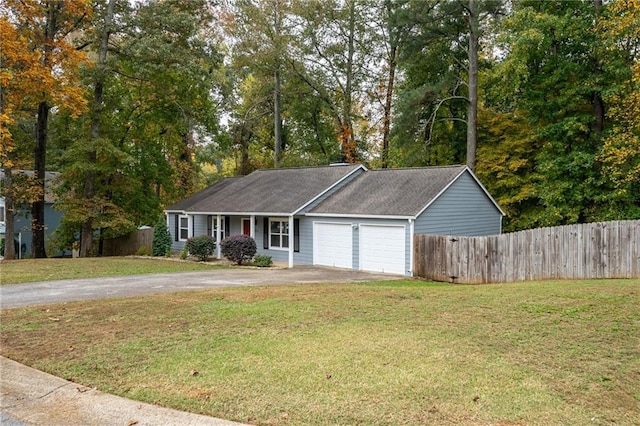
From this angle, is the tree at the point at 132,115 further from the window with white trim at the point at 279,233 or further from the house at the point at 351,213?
the window with white trim at the point at 279,233

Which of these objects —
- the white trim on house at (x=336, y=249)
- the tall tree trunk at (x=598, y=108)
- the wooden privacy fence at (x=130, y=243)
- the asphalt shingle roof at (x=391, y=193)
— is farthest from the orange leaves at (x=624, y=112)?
the wooden privacy fence at (x=130, y=243)

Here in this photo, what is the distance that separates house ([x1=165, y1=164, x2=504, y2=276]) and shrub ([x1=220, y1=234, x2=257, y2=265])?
4.77ft

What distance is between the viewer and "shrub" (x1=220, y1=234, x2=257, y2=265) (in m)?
20.7

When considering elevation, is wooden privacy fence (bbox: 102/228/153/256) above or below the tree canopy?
below

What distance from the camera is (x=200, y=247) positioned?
22.1m

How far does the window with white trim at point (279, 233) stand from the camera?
21922mm

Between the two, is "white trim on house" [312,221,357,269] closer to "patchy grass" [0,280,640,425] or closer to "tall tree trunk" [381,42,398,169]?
"patchy grass" [0,280,640,425]

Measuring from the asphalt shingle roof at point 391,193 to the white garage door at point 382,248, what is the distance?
70 centimetres

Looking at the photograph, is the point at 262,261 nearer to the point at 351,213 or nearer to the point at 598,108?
the point at 351,213

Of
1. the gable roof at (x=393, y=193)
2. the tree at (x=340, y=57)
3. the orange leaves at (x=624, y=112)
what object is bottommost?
the gable roof at (x=393, y=193)

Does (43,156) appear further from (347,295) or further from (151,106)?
(347,295)

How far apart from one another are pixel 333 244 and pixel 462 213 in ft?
17.9

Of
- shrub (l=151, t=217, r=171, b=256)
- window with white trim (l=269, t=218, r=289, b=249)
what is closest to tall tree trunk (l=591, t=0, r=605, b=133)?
window with white trim (l=269, t=218, r=289, b=249)

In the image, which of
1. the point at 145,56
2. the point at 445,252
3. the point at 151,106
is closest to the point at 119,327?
the point at 445,252
